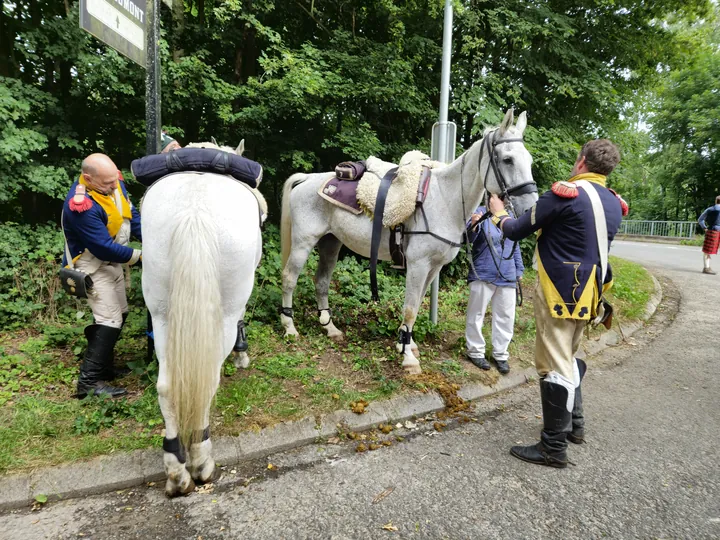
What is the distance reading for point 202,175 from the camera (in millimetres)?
2254

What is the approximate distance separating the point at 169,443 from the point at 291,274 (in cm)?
252

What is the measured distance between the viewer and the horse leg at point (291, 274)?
4.43m

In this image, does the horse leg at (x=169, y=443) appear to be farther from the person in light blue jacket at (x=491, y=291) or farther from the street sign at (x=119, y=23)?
the person in light blue jacket at (x=491, y=291)

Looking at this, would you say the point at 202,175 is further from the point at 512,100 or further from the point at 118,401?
the point at 512,100

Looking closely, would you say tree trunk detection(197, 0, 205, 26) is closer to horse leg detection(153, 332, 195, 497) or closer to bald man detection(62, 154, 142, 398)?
bald man detection(62, 154, 142, 398)

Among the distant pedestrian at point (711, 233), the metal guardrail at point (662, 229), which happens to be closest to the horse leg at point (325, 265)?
the distant pedestrian at point (711, 233)

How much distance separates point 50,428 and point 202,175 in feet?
6.18

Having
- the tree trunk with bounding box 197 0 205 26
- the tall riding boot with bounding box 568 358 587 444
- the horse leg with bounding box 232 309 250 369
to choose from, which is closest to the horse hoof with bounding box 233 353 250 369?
the horse leg with bounding box 232 309 250 369

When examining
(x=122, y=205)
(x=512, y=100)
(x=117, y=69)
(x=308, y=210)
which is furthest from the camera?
(x=512, y=100)

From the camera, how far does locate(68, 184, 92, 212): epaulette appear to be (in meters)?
2.74

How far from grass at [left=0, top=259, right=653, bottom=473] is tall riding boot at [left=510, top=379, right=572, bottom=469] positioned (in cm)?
106

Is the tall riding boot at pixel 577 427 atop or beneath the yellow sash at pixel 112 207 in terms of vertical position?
beneath

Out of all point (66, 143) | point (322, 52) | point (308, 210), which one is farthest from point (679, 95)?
point (66, 143)

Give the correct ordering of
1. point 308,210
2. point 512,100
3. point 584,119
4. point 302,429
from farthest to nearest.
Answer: point 584,119
point 512,100
point 308,210
point 302,429
